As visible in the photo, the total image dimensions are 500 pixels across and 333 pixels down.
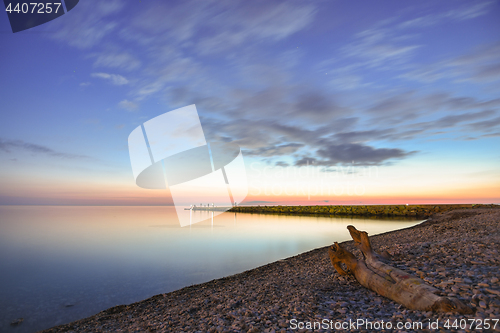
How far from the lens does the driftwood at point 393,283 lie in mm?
4285

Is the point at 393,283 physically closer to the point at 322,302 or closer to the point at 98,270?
the point at 322,302

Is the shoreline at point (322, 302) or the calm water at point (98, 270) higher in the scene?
the shoreline at point (322, 302)

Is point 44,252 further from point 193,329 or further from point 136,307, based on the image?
point 193,329

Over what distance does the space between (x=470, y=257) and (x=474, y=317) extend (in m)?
3.45

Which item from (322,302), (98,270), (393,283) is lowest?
(98,270)

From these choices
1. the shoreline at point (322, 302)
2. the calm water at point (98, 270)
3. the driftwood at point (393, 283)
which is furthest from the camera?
the calm water at point (98, 270)

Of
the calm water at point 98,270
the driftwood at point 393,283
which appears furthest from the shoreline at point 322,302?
the calm water at point 98,270

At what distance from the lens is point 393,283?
539 cm

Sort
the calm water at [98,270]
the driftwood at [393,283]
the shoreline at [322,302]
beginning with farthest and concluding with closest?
the calm water at [98,270]
the shoreline at [322,302]
the driftwood at [393,283]

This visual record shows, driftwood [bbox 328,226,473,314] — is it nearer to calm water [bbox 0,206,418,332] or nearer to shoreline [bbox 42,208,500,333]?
shoreline [bbox 42,208,500,333]

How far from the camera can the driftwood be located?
14.1 feet

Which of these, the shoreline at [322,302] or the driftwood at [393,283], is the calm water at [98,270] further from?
the driftwood at [393,283]

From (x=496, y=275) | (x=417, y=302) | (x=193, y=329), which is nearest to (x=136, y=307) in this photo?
(x=193, y=329)

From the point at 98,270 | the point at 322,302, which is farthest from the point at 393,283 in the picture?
the point at 98,270
